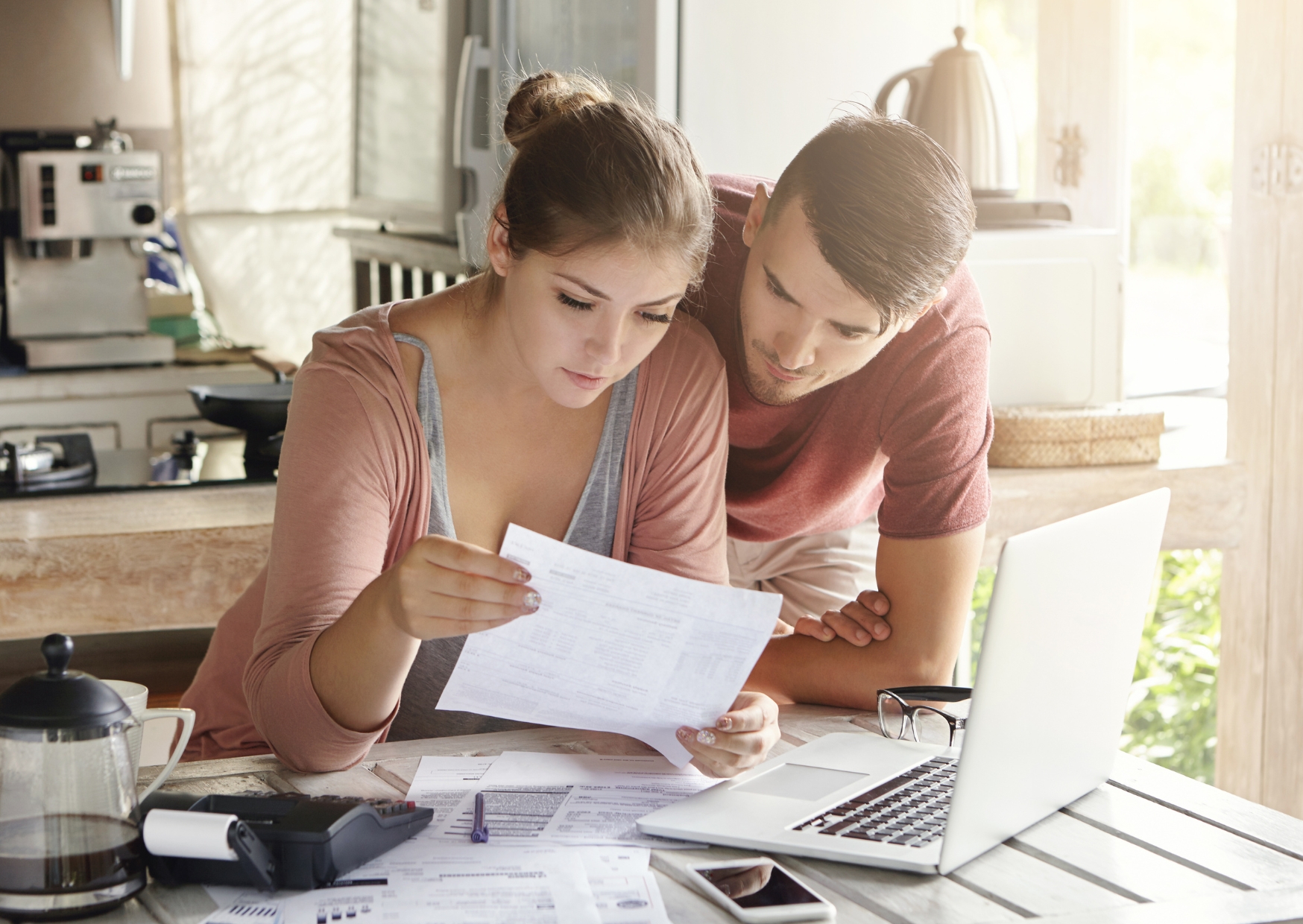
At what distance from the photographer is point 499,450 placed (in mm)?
1432

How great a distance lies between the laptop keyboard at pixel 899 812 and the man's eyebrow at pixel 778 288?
1.63 ft

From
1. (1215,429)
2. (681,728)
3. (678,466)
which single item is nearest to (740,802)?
(681,728)

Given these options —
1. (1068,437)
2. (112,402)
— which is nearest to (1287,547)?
(1068,437)

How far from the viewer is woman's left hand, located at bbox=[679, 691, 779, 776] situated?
1.19m

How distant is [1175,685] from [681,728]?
2.57 m

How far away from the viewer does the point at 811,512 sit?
1.81m

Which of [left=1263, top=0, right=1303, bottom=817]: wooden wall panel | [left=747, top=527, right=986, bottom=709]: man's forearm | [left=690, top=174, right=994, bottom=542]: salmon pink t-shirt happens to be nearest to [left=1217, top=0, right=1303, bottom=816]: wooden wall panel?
[left=1263, top=0, right=1303, bottom=817]: wooden wall panel

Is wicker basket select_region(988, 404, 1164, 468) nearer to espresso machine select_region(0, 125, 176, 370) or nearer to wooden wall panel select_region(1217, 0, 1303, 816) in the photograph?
wooden wall panel select_region(1217, 0, 1303, 816)

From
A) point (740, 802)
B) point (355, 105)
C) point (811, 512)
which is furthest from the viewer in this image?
point (355, 105)

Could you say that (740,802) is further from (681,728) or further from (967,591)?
(967,591)

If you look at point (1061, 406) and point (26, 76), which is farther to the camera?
point (26, 76)

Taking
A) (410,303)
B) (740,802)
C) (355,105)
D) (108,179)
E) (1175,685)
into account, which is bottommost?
(1175,685)

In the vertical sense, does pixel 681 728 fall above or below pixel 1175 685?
above

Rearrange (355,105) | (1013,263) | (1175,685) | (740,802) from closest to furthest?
(740,802)
(1013,263)
(1175,685)
(355,105)
